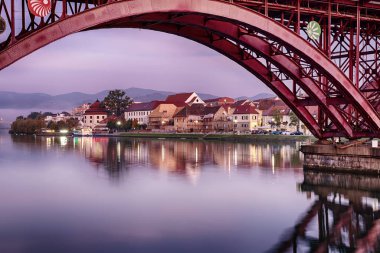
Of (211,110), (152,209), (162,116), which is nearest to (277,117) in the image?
(211,110)

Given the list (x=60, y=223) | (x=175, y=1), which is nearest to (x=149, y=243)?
(x=60, y=223)

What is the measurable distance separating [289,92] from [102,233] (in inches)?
713

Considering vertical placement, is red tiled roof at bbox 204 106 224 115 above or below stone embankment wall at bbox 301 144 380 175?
above

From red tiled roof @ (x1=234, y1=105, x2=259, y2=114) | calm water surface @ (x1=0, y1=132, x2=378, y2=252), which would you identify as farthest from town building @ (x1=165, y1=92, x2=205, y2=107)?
calm water surface @ (x1=0, y1=132, x2=378, y2=252)

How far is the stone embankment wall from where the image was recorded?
30.8 metres

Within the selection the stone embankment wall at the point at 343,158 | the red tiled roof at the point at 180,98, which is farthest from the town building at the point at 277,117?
the stone embankment wall at the point at 343,158

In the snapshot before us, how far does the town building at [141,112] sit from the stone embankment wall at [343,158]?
136 meters

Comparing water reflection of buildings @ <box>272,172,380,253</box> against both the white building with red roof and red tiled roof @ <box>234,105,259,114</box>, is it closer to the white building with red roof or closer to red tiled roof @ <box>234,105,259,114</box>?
the white building with red roof

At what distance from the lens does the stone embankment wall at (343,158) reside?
3084cm

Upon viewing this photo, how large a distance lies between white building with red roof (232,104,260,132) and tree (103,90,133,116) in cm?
6607

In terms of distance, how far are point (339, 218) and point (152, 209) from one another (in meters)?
8.46

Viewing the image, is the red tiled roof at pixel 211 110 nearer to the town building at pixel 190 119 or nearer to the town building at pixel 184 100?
the town building at pixel 190 119

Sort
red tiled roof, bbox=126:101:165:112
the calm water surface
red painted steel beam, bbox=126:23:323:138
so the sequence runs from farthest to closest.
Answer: red tiled roof, bbox=126:101:165:112, red painted steel beam, bbox=126:23:323:138, the calm water surface

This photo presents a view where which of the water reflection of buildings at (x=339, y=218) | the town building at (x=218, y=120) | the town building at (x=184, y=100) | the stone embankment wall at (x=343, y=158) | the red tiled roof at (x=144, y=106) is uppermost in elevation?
the town building at (x=184, y=100)
